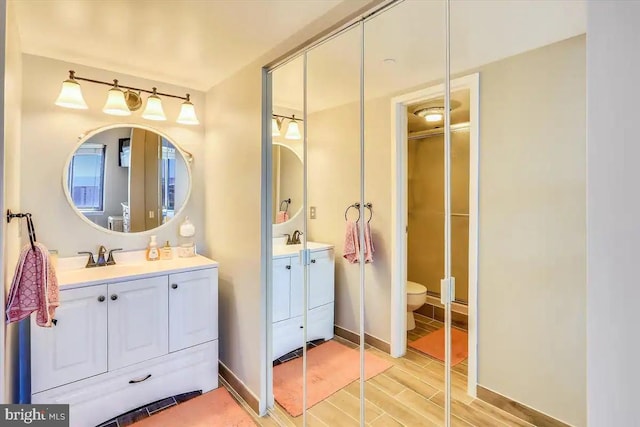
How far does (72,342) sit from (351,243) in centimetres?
168

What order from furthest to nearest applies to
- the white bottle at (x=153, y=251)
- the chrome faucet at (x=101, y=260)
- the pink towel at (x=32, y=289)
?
the white bottle at (x=153, y=251) < the chrome faucet at (x=101, y=260) < the pink towel at (x=32, y=289)

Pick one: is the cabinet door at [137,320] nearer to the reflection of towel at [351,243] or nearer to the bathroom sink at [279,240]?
the bathroom sink at [279,240]

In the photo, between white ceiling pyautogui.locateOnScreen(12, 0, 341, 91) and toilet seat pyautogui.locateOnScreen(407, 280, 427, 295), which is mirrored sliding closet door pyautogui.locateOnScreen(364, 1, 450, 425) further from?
white ceiling pyautogui.locateOnScreen(12, 0, 341, 91)

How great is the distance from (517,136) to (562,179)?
0.31 metres

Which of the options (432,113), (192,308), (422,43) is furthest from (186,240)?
(422,43)

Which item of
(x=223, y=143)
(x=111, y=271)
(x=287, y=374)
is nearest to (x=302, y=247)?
(x=287, y=374)

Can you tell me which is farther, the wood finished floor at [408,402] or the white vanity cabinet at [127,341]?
the white vanity cabinet at [127,341]

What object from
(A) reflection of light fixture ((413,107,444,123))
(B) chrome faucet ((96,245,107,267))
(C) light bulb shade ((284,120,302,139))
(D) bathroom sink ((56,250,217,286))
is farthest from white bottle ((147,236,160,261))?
(A) reflection of light fixture ((413,107,444,123))

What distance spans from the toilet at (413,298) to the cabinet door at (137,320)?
154 cm

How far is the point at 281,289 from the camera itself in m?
2.06

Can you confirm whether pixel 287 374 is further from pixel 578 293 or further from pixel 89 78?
pixel 89 78

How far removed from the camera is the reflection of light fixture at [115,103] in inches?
82.8

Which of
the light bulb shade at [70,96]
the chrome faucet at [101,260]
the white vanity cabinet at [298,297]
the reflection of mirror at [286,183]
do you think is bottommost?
the white vanity cabinet at [298,297]

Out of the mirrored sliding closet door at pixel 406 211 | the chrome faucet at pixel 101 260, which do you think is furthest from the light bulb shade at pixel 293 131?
the chrome faucet at pixel 101 260
